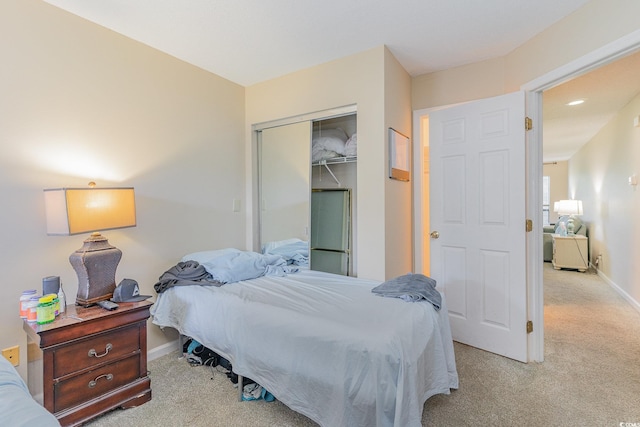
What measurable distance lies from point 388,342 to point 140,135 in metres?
2.31

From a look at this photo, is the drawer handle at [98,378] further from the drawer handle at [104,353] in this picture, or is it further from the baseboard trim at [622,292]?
the baseboard trim at [622,292]

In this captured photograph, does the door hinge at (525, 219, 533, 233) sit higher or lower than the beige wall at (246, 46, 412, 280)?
lower

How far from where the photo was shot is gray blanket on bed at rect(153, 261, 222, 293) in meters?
2.19

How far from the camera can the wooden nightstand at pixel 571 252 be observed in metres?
5.14

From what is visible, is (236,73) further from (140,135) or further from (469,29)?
(469,29)

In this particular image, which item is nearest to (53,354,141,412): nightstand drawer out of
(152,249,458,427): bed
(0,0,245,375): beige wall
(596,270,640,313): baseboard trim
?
(152,249,458,427): bed

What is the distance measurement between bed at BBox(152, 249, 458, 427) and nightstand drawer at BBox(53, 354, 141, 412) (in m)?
0.38

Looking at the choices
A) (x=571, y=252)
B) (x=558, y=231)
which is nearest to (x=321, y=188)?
(x=571, y=252)

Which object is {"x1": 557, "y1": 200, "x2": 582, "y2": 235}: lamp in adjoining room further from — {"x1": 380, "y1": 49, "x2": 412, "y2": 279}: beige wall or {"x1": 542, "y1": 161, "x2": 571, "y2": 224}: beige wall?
{"x1": 380, "y1": 49, "x2": 412, "y2": 279}: beige wall

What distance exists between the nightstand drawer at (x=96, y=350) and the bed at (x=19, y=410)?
660 millimetres

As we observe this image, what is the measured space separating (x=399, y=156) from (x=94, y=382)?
261cm

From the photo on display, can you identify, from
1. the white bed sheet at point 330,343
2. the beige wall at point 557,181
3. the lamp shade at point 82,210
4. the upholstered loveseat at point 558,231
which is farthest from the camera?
the beige wall at point 557,181

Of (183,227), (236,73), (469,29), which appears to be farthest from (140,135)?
(469,29)

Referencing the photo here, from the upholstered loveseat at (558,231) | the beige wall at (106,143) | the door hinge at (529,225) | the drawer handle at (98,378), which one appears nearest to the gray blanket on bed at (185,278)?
the beige wall at (106,143)
